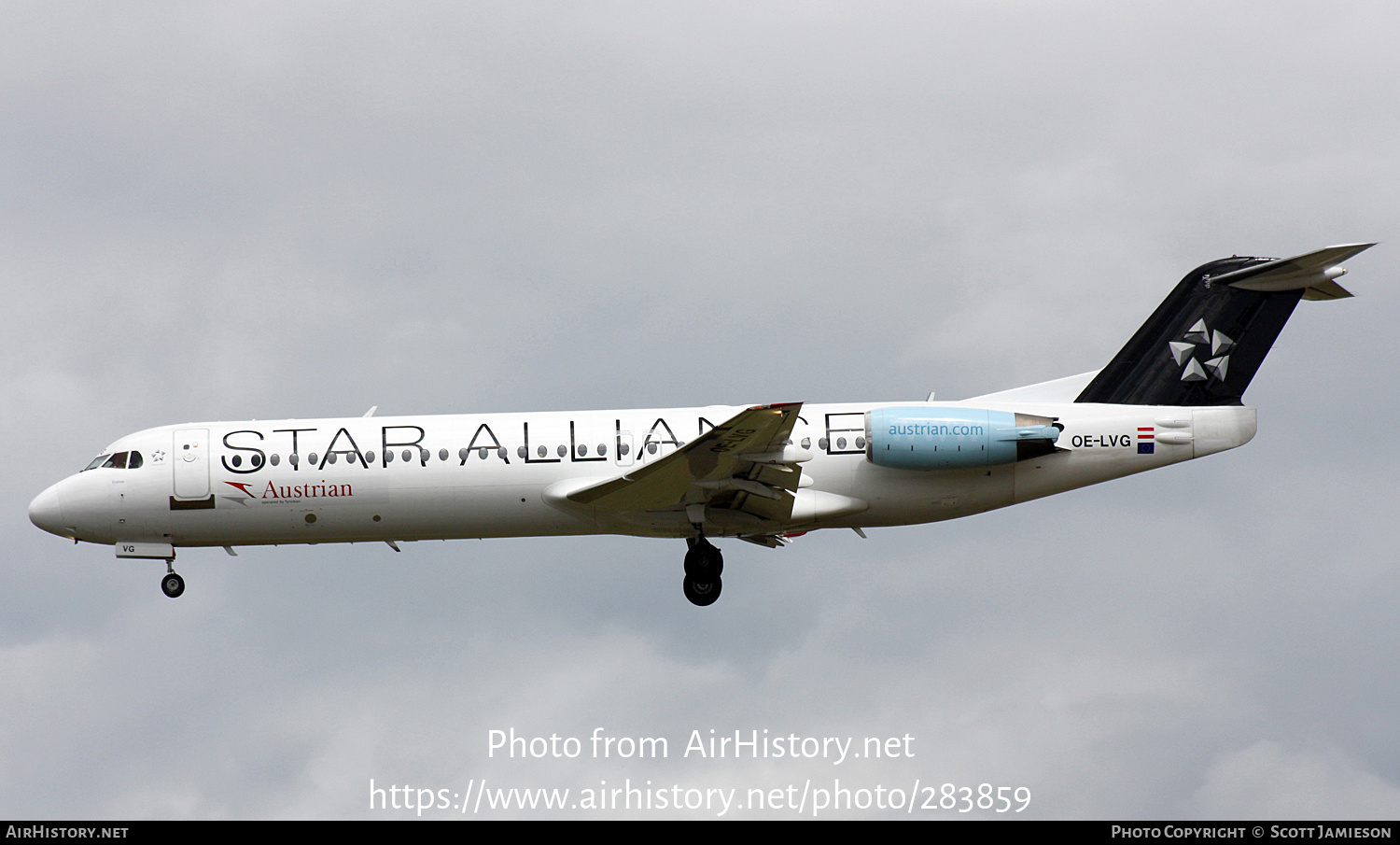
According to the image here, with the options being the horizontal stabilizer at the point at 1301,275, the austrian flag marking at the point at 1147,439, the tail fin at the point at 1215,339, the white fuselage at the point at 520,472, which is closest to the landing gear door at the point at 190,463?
the white fuselage at the point at 520,472

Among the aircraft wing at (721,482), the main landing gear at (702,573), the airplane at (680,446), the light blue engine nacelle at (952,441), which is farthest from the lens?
the main landing gear at (702,573)

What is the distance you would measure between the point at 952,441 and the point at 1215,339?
5.82 meters

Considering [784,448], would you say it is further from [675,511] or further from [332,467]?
[332,467]

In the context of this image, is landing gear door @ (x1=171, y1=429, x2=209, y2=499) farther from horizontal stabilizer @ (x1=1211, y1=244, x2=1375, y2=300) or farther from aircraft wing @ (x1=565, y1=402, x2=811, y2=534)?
horizontal stabilizer @ (x1=1211, y1=244, x2=1375, y2=300)

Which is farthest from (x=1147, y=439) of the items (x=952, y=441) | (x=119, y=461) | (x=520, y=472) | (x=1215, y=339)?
(x=119, y=461)

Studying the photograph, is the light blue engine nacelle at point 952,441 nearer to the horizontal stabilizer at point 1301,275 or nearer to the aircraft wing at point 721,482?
the aircraft wing at point 721,482

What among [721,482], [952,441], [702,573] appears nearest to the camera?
[721,482]

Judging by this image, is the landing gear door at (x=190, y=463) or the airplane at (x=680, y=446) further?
the landing gear door at (x=190, y=463)

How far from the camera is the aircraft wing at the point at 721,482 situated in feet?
76.0

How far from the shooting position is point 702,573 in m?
25.8

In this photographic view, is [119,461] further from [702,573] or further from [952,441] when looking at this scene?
[952,441]

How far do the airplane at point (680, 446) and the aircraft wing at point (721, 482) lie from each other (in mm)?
51

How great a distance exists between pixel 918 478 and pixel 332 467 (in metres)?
10.8

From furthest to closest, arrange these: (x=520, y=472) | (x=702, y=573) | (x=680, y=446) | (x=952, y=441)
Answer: (x=702, y=573) → (x=520, y=472) → (x=680, y=446) → (x=952, y=441)
